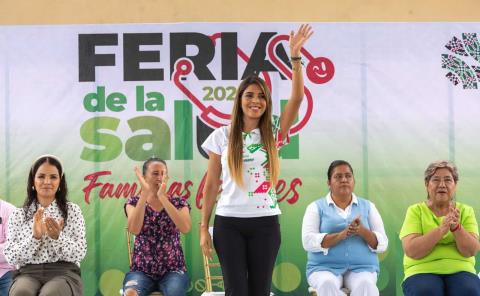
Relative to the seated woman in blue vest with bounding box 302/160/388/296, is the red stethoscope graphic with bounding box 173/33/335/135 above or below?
above

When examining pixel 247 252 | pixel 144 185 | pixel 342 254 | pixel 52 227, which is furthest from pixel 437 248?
pixel 52 227

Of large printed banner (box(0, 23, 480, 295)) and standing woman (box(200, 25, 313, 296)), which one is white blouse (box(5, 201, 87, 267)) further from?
large printed banner (box(0, 23, 480, 295))

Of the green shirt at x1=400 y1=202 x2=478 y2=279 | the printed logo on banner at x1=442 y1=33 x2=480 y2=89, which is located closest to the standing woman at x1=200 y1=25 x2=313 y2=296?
the green shirt at x1=400 y1=202 x2=478 y2=279

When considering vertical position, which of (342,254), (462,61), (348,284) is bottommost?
(348,284)

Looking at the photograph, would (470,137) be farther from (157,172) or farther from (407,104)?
(157,172)

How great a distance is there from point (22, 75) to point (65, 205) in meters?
1.57

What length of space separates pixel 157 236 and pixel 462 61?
2599 mm

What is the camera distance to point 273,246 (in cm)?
330

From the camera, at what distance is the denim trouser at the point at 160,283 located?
4.30 metres

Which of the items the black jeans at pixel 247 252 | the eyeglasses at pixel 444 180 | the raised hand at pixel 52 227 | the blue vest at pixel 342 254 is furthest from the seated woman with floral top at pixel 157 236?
the eyeglasses at pixel 444 180

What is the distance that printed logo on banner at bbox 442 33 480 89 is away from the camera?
5.33 meters

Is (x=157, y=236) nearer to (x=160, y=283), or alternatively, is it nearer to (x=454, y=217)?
(x=160, y=283)

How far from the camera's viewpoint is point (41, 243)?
3994 millimetres

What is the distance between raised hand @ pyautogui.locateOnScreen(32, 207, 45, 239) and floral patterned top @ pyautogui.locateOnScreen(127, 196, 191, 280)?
764 millimetres
